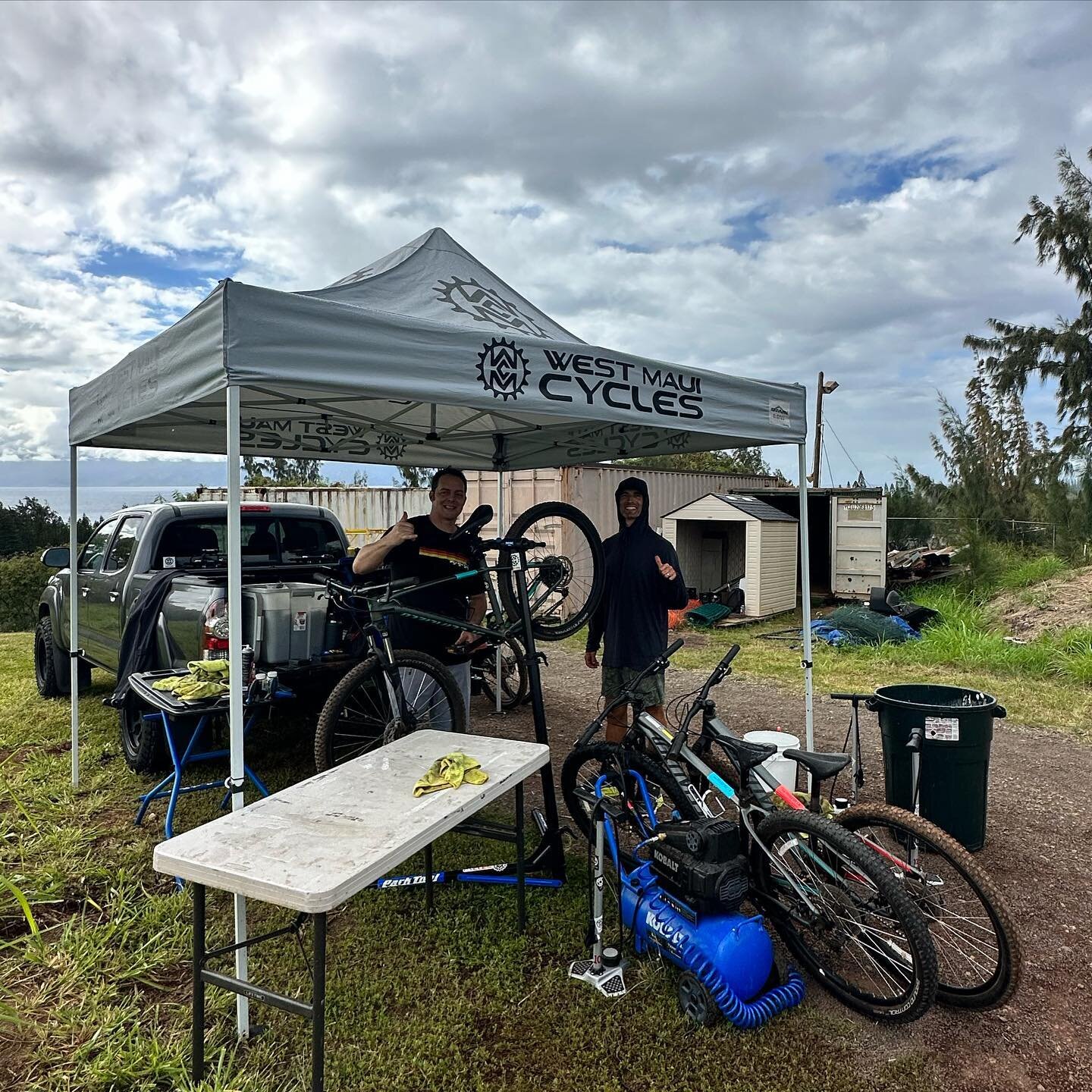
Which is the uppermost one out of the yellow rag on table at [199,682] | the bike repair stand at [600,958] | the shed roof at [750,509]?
the shed roof at [750,509]

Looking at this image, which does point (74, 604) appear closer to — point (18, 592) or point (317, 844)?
point (317, 844)

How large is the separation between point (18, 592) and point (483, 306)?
14.6 m

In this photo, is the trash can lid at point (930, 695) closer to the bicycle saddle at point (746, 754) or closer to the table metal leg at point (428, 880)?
the bicycle saddle at point (746, 754)

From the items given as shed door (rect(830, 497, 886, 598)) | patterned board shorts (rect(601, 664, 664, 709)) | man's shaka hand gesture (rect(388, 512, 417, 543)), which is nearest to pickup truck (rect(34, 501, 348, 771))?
man's shaka hand gesture (rect(388, 512, 417, 543))

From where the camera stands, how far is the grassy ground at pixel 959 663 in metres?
6.61

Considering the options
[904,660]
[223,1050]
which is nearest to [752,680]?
[904,660]

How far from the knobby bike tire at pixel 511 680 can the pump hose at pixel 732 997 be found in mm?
3728

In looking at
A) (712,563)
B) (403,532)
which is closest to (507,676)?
(403,532)

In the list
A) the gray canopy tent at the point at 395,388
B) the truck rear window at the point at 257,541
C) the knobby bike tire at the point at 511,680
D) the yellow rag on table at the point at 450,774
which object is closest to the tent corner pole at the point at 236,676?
the gray canopy tent at the point at 395,388

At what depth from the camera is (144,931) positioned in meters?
2.91

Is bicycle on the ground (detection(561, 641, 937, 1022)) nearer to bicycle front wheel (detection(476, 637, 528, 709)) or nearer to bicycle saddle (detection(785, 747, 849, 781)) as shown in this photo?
bicycle saddle (detection(785, 747, 849, 781))

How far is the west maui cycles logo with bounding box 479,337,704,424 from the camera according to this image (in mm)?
2941

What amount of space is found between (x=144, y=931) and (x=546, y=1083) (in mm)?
1746

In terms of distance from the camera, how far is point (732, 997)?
2.27 meters
